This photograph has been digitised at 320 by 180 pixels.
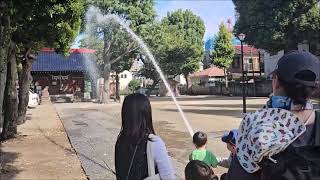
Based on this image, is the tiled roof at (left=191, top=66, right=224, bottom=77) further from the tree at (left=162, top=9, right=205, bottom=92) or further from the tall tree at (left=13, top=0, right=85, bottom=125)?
the tall tree at (left=13, top=0, right=85, bottom=125)

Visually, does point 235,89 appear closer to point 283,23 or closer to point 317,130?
point 283,23

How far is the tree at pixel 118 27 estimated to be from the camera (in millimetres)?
40938

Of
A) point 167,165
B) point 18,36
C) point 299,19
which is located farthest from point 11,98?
point 299,19

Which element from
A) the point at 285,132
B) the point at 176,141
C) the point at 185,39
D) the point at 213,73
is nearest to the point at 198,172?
the point at 285,132

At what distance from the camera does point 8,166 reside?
10883 millimetres

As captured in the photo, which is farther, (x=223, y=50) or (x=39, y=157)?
(x=223, y=50)

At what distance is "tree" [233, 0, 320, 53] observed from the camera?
122ft

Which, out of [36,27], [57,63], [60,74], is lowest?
[60,74]

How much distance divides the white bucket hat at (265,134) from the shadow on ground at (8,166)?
319 inches

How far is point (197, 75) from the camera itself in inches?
3059

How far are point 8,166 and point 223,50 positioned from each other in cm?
5636

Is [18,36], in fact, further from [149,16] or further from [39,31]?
[149,16]

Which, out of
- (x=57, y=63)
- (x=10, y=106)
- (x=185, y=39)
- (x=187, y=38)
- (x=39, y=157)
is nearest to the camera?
(x=39, y=157)

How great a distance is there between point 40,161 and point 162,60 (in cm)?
4774
